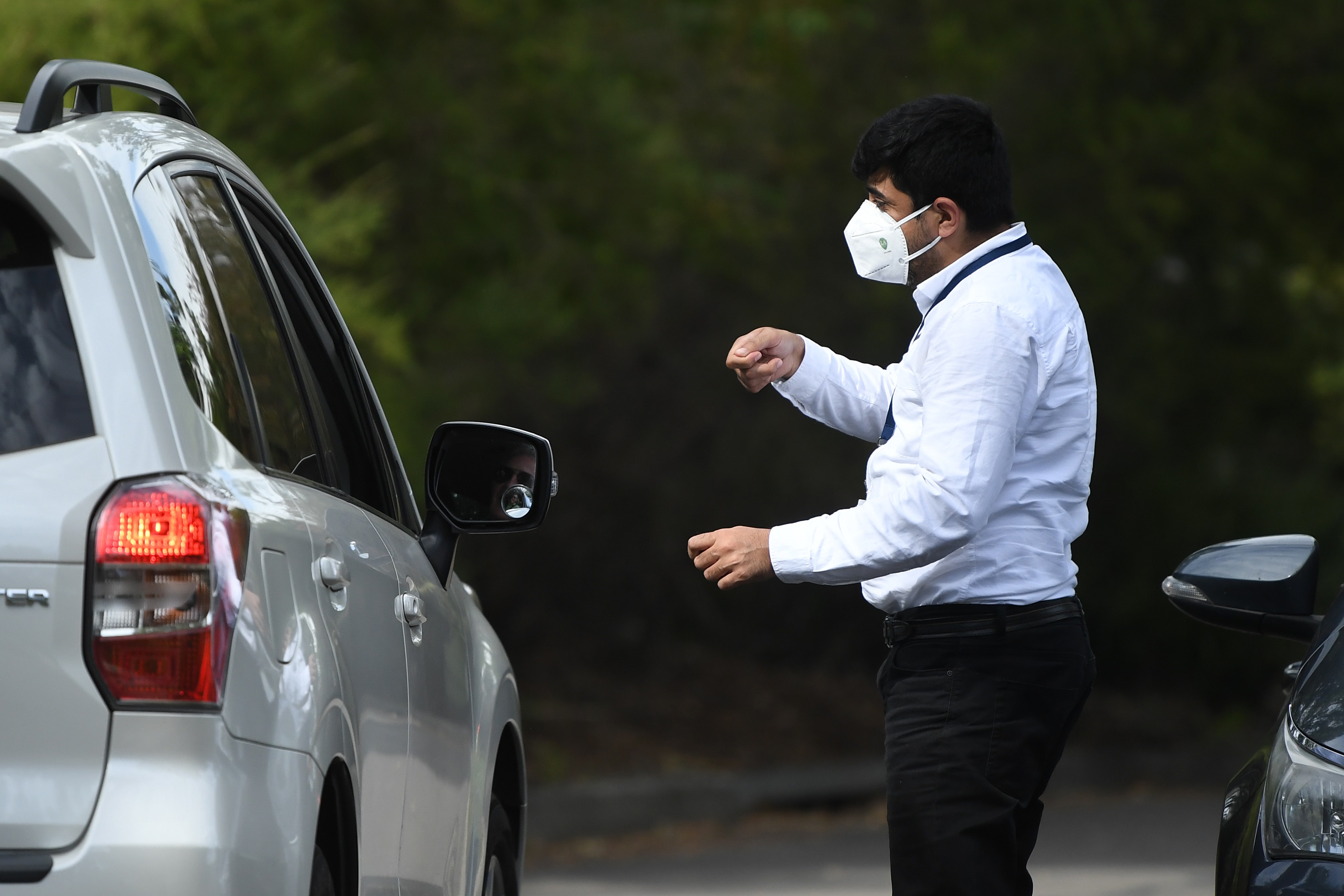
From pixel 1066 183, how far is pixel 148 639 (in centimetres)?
1174

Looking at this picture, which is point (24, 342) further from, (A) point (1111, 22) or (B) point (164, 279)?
(A) point (1111, 22)

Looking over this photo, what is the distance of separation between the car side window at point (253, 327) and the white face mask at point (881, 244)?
1.17 meters

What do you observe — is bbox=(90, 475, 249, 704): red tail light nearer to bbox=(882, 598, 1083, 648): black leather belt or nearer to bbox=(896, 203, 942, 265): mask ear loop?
bbox=(882, 598, 1083, 648): black leather belt

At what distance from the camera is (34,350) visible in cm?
242

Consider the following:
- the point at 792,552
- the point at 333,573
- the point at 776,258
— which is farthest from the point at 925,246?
the point at 776,258

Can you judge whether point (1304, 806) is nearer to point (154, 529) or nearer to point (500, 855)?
point (154, 529)

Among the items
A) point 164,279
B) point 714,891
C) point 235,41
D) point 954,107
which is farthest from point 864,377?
point 235,41

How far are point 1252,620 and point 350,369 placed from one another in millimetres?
1813

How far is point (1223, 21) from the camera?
13.5 metres

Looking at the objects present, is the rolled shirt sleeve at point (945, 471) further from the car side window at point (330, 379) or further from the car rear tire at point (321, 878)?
the car rear tire at point (321, 878)

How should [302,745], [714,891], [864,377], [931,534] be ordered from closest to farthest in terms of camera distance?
[302,745] < [931,534] < [864,377] < [714,891]

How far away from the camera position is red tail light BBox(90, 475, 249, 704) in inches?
90.5

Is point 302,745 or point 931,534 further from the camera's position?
point 931,534

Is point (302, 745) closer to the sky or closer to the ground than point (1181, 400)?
closer to the sky
